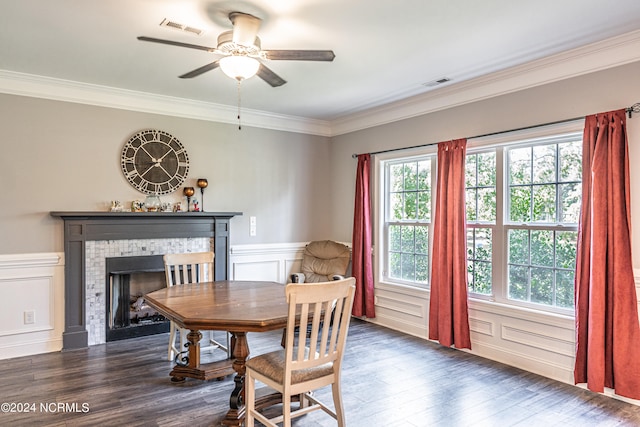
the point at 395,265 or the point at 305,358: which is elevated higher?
the point at 395,265

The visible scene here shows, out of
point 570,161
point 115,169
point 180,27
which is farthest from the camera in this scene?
point 115,169

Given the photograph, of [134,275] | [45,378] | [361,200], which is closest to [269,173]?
[361,200]

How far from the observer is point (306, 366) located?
2234mm

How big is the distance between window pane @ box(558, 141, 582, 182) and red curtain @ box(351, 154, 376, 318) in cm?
223

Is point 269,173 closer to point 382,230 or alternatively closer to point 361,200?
point 361,200

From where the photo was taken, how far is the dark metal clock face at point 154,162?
14.5 feet

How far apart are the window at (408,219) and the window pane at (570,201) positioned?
137 centimetres

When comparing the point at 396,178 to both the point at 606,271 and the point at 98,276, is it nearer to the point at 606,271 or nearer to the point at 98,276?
the point at 606,271

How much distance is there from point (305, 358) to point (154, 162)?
316 cm

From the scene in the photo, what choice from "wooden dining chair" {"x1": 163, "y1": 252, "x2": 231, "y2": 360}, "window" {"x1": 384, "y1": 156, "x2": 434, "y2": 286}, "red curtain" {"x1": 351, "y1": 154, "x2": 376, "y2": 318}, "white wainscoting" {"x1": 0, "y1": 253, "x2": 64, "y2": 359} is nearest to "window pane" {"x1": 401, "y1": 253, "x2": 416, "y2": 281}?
"window" {"x1": 384, "y1": 156, "x2": 434, "y2": 286}

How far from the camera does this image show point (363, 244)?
516 cm

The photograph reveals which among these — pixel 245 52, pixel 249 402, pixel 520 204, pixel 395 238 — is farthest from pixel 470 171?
pixel 249 402

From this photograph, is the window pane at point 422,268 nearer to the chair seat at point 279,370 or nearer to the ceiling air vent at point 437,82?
the ceiling air vent at point 437,82

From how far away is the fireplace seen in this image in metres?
4.29
